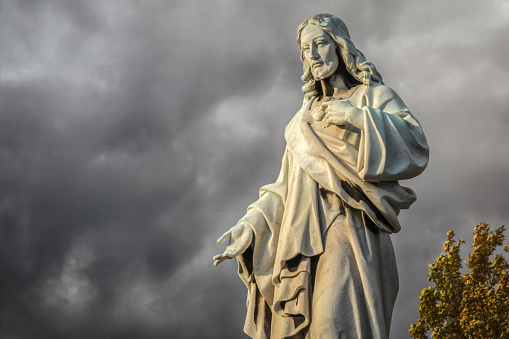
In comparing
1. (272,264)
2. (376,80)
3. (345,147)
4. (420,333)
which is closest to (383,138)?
(345,147)

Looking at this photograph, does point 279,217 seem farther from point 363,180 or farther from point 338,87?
Result: point 338,87

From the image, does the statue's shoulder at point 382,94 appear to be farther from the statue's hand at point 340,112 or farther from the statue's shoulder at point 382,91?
the statue's hand at point 340,112

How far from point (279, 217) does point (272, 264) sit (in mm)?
583

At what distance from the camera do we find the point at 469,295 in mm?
21484

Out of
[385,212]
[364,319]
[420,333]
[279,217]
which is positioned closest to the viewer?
[364,319]

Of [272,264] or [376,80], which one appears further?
[376,80]

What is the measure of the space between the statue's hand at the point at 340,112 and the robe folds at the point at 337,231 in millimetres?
154

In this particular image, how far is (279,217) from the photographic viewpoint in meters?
8.04

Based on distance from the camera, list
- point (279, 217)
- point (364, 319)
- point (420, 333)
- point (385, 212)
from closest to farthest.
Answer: point (364, 319) → point (385, 212) → point (279, 217) → point (420, 333)

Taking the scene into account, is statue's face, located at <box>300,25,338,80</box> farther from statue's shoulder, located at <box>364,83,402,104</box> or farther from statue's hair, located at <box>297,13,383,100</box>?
statue's shoulder, located at <box>364,83,402,104</box>

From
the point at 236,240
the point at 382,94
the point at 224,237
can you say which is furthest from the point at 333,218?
the point at 382,94

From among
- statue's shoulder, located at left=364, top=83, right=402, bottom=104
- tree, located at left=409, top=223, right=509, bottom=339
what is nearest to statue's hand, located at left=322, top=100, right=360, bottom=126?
statue's shoulder, located at left=364, top=83, right=402, bottom=104

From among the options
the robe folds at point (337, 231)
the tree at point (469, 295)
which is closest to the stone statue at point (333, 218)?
the robe folds at point (337, 231)

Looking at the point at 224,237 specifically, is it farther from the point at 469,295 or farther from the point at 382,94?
the point at 469,295
